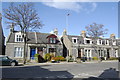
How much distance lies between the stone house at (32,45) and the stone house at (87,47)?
376 centimetres

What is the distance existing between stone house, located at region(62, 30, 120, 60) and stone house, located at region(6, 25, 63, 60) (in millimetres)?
3764

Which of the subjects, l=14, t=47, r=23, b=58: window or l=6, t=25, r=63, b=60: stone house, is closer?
l=6, t=25, r=63, b=60: stone house

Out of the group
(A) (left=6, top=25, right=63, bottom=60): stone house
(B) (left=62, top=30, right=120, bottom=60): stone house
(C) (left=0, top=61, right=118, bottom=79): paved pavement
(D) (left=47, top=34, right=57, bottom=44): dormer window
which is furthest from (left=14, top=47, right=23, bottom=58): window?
(C) (left=0, top=61, right=118, bottom=79): paved pavement

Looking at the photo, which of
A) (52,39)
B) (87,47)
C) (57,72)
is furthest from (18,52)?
(87,47)

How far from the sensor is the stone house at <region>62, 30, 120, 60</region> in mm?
35188

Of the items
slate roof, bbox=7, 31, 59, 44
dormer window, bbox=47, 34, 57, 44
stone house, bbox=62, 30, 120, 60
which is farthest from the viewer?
stone house, bbox=62, 30, 120, 60

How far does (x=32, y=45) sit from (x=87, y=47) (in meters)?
15.7

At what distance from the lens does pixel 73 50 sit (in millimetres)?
34750

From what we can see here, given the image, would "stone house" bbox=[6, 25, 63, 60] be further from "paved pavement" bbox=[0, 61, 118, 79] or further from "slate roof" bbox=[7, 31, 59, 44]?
"paved pavement" bbox=[0, 61, 118, 79]

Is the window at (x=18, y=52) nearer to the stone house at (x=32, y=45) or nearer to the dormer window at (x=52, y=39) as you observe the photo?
the stone house at (x=32, y=45)

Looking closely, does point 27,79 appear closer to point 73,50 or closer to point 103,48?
point 73,50

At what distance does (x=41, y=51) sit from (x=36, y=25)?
337 inches

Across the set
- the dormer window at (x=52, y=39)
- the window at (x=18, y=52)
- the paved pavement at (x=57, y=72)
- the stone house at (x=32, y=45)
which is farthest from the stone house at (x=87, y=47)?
the paved pavement at (x=57, y=72)

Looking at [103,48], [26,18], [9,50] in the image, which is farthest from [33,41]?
[103,48]
